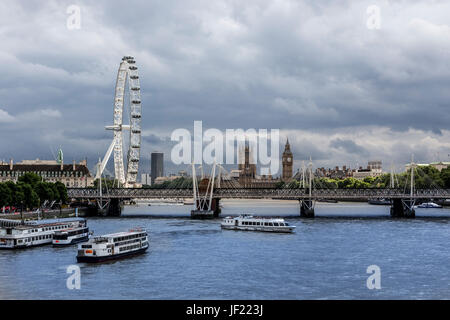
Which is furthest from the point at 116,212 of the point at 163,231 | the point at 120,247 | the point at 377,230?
the point at 120,247

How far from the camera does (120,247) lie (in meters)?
50.0

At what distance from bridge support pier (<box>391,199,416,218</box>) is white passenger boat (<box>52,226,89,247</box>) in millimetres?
58169

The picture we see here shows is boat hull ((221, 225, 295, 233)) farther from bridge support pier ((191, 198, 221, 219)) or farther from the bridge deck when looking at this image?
bridge support pier ((191, 198, 221, 219))

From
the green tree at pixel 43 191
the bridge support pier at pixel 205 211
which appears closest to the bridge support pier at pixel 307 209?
the bridge support pier at pixel 205 211

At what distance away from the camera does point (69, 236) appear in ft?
193

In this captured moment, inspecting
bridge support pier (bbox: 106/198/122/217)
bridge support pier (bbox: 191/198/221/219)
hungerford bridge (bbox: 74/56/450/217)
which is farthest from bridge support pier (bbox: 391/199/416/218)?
bridge support pier (bbox: 106/198/122/217)

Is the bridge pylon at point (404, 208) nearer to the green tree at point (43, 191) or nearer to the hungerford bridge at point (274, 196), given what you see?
the hungerford bridge at point (274, 196)

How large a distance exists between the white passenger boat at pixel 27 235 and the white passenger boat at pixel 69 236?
156 centimetres

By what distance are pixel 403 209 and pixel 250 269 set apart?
63.6m

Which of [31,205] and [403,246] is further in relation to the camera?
[31,205]

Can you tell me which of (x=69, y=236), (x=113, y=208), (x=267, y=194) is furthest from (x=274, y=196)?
(x=69, y=236)

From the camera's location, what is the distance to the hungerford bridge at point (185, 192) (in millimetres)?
99375
